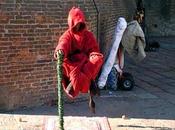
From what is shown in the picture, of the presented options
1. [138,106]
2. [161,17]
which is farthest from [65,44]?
[161,17]

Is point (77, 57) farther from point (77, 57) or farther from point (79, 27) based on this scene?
point (79, 27)

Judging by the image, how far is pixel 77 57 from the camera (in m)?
7.02

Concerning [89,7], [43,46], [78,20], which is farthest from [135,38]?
[78,20]

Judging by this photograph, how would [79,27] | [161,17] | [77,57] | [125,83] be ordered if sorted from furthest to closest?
1. [161,17]
2. [125,83]
3. [77,57]
4. [79,27]

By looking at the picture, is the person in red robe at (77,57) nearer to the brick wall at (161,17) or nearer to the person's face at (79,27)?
the person's face at (79,27)

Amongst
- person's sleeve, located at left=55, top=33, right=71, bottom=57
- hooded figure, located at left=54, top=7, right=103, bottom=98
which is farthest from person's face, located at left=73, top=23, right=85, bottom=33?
person's sleeve, located at left=55, top=33, right=71, bottom=57

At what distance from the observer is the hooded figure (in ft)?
22.3

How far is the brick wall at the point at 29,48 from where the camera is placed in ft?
27.6

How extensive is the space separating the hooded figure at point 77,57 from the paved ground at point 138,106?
3.94ft

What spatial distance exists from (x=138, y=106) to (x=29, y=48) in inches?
85.6

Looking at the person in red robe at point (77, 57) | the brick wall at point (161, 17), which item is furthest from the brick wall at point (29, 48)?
the brick wall at point (161, 17)

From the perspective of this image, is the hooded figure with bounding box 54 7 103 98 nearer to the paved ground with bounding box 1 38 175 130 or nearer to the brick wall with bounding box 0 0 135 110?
the paved ground with bounding box 1 38 175 130

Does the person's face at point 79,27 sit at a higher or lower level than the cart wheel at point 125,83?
higher

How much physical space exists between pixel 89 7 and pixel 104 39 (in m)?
1.45
